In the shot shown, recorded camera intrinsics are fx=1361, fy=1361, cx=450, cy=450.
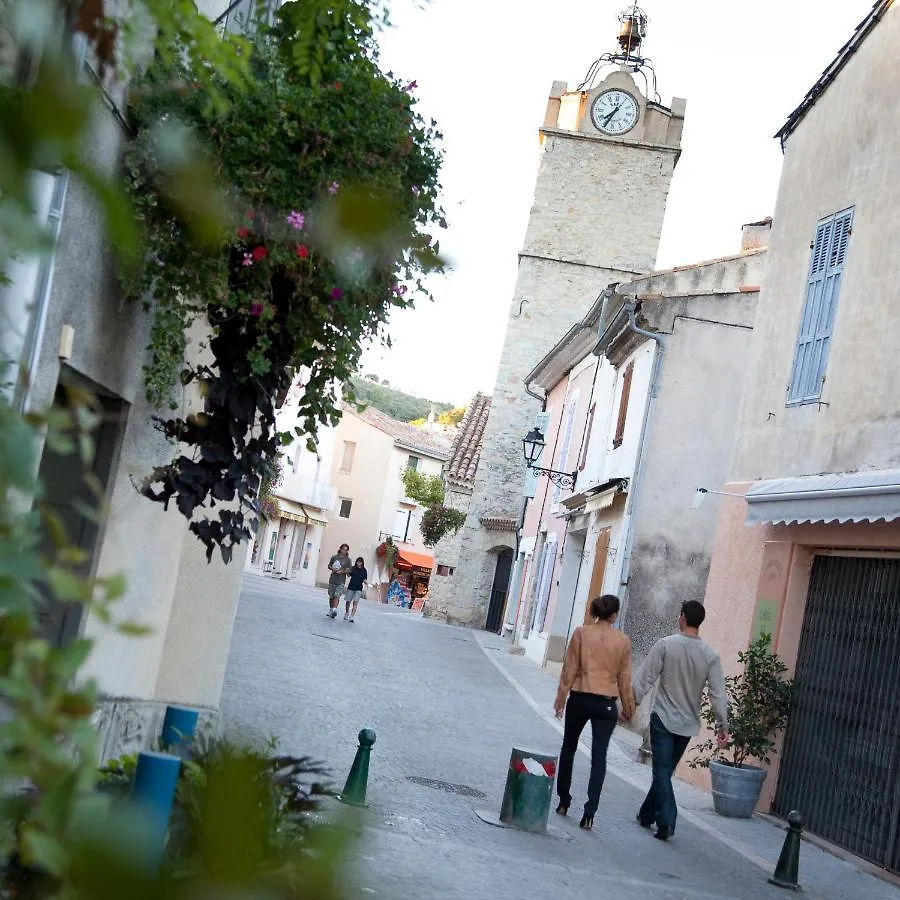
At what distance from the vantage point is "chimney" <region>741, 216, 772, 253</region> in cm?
2561

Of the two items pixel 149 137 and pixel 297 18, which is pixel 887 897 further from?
pixel 297 18

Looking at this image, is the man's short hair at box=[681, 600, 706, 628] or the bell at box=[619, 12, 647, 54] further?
the bell at box=[619, 12, 647, 54]

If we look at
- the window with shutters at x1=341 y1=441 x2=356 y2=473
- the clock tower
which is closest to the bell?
the clock tower

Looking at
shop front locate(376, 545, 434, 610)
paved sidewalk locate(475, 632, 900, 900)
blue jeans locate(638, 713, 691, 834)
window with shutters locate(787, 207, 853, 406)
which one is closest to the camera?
paved sidewalk locate(475, 632, 900, 900)

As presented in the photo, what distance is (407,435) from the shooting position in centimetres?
6788

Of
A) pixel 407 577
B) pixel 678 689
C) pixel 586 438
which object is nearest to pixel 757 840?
pixel 678 689

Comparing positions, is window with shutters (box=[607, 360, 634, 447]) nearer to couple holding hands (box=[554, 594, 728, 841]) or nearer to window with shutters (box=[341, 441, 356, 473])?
couple holding hands (box=[554, 594, 728, 841])

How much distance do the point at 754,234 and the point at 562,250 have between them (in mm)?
15311

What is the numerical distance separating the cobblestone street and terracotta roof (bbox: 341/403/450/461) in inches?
1759

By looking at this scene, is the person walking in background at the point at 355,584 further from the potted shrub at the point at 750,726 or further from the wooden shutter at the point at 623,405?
the potted shrub at the point at 750,726

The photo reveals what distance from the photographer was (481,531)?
41.0 m

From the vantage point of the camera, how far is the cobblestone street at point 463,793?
7.45 metres

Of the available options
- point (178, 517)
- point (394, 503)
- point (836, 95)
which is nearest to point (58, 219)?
point (178, 517)

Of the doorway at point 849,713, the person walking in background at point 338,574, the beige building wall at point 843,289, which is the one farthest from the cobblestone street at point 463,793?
the person walking in background at point 338,574
